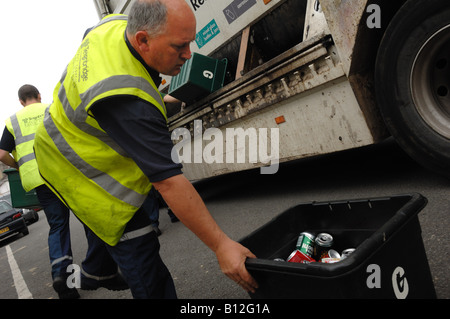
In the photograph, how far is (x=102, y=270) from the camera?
2.03 metres

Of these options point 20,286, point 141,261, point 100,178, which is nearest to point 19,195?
point 20,286

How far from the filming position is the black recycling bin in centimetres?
96

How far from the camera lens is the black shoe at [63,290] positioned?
2.64 m

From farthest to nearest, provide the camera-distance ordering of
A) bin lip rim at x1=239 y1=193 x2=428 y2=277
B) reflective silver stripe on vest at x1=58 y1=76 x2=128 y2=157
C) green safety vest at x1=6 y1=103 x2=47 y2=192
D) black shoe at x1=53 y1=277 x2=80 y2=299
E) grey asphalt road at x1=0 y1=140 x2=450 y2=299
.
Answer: green safety vest at x1=6 y1=103 x2=47 y2=192 → black shoe at x1=53 y1=277 x2=80 y2=299 → grey asphalt road at x1=0 y1=140 x2=450 y2=299 → reflective silver stripe on vest at x1=58 y1=76 x2=128 y2=157 → bin lip rim at x1=239 y1=193 x2=428 y2=277

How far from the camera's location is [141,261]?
1.51 m

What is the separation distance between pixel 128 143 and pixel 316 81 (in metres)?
1.79

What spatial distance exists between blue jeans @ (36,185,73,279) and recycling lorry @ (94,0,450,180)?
5.36 feet

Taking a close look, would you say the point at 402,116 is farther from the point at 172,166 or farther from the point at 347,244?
the point at 172,166

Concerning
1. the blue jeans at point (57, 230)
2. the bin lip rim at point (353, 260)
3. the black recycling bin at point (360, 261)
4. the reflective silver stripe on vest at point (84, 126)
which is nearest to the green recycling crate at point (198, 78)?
the blue jeans at point (57, 230)

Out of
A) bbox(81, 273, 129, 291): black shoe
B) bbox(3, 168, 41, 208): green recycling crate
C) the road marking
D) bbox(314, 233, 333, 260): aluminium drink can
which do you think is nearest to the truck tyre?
bbox(314, 233, 333, 260): aluminium drink can

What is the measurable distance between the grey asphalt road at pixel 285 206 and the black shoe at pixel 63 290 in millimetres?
147

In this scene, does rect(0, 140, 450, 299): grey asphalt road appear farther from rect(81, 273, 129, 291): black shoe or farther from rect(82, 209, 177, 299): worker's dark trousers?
rect(82, 209, 177, 299): worker's dark trousers
